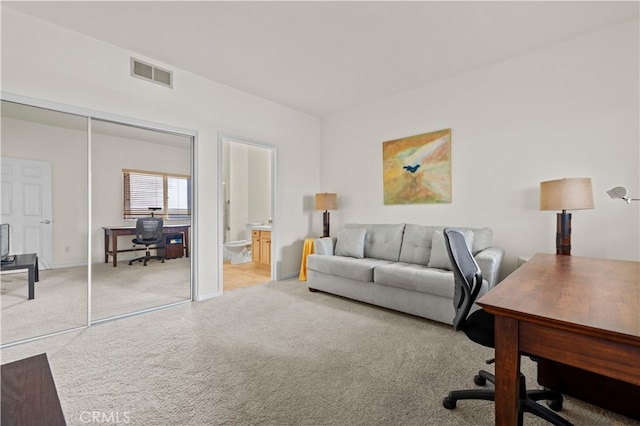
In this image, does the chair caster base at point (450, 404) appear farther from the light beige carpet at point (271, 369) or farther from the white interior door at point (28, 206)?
the white interior door at point (28, 206)

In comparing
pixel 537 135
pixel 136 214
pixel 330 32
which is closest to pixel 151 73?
pixel 136 214

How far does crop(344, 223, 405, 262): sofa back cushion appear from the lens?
3.75m

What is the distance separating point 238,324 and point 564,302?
8.30 feet

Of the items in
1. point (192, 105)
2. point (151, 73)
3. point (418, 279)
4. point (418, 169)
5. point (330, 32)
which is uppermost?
point (330, 32)

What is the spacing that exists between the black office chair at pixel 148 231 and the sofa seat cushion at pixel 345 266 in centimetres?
199

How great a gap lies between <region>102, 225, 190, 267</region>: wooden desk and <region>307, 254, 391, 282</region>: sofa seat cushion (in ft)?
5.33

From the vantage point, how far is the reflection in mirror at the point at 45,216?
257 centimetres

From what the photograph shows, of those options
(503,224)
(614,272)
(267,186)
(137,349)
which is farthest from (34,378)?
(267,186)

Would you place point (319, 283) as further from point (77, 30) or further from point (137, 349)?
point (77, 30)

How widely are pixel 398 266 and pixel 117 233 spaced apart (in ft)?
10.9

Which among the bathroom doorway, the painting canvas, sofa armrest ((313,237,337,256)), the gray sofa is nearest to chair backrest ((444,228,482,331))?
the gray sofa

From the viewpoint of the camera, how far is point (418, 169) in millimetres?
Answer: 3881

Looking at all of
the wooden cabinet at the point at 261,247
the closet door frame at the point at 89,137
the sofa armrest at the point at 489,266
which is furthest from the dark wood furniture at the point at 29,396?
the wooden cabinet at the point at 261,247

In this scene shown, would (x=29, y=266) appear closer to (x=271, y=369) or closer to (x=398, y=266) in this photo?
(x=271, y=369)
